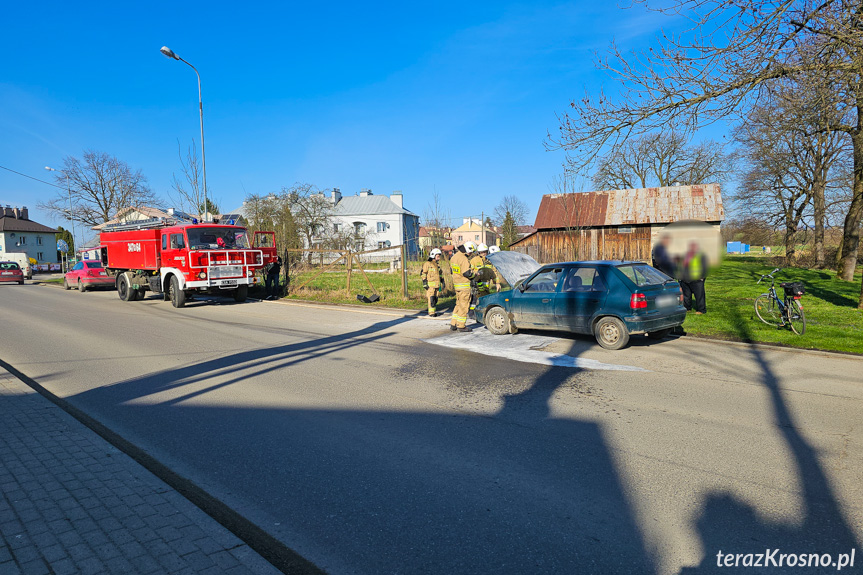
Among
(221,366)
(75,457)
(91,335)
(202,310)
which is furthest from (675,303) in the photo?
(202,310)

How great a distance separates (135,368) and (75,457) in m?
4.06

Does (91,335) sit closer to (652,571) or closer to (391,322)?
(391,322)

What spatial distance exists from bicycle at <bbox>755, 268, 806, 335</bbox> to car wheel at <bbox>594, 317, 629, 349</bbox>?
10.9ft

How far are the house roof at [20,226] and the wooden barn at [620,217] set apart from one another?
75.9 metres

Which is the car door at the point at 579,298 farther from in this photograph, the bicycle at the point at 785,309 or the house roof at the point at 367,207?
the house roof at the point at 367,207

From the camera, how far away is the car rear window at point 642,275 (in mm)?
8758

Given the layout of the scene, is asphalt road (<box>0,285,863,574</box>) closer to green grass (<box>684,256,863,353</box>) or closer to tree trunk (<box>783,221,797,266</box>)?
green grass (<box>684,256,863,353</box>)

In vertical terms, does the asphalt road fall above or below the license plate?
below

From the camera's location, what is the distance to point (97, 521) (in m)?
3.36

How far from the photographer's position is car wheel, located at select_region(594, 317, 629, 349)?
8.55 m

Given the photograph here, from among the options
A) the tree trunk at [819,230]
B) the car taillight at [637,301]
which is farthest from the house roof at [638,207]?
the car taillight at [637,301]

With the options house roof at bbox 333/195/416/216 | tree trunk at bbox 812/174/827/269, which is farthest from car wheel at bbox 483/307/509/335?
house roof at bbox 333/195/416/216

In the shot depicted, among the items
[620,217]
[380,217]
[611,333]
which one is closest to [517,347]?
[611,333]

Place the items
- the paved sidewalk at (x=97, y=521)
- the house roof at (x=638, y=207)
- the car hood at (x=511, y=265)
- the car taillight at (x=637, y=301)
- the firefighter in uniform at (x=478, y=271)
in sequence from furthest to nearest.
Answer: the house roof at (x=638, y=207) < the car hood at (x=511, y=265) < the firefighter in uniform at (x=478, y=271) < the car taillight at (x=637, y=301) < the paved sidewalk at (x=97, y=521)
